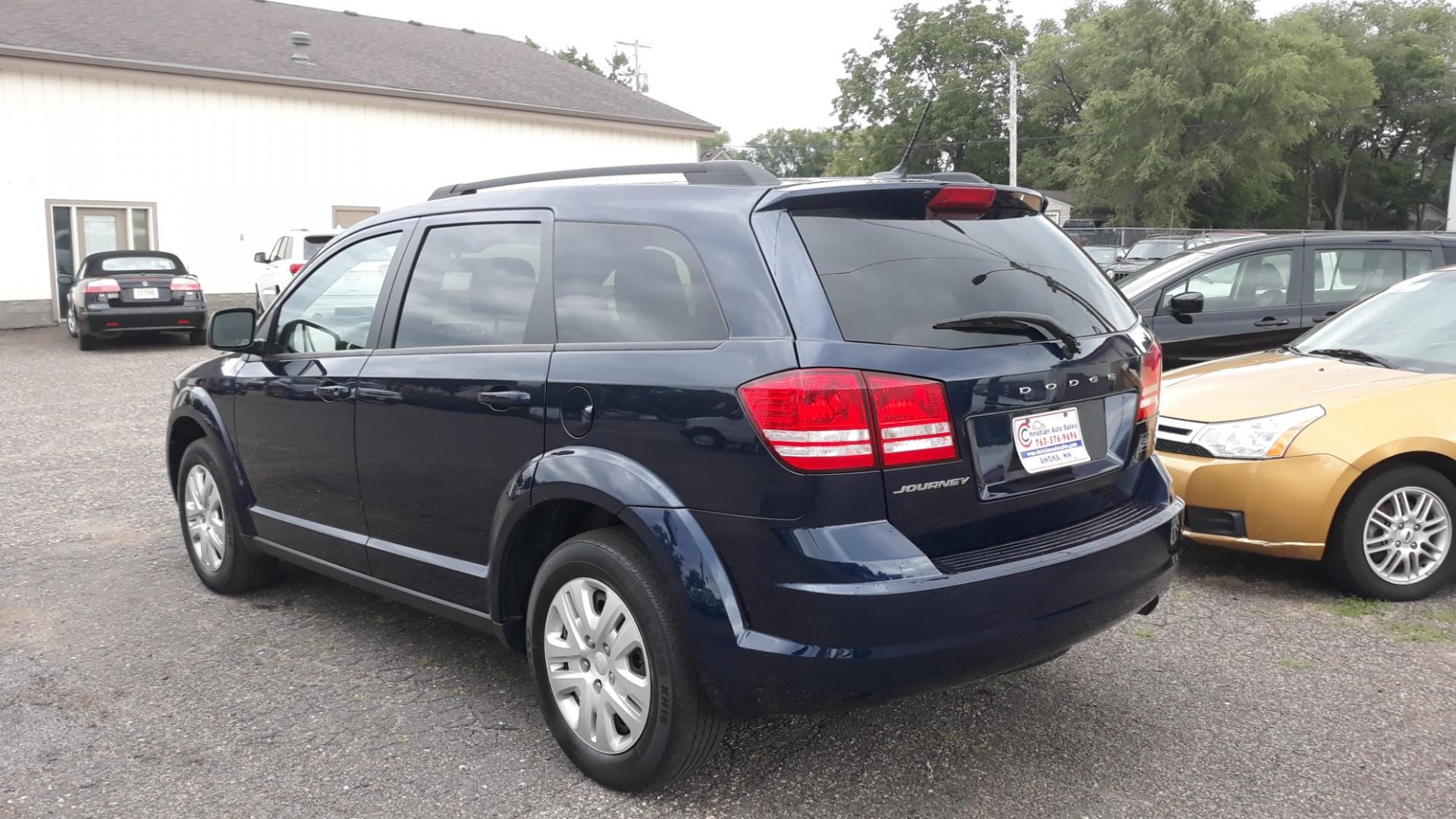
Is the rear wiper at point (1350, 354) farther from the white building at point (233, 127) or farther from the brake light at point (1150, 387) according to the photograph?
the white building at point (233, 127)

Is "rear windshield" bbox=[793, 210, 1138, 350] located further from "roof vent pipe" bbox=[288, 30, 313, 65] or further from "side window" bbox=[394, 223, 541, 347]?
"roof vent pipe" bbox=[288, 30, 313, 65]

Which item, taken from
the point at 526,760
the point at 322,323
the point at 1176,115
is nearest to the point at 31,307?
the point at 322,323

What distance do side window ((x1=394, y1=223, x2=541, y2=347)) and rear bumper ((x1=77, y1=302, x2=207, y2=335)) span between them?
1458 cm

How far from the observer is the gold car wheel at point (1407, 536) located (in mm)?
4848

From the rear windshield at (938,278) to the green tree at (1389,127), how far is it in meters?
67.1

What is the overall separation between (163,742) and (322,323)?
5.46 ft

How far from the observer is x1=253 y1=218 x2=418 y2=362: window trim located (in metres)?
4.10

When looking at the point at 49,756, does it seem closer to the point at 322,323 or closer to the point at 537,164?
the point at 322,323

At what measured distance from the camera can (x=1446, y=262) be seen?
808 cm

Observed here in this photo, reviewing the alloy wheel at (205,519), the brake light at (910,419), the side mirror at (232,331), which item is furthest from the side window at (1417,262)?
the alloy wheel at (205,519)

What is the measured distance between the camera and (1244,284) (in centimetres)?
856

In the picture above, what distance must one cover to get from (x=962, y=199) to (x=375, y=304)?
7.09ft

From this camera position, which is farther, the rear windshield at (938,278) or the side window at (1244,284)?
the side window at (1244,284)

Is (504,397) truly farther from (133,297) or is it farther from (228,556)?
(133,297)
